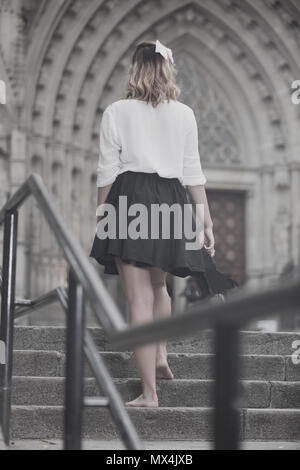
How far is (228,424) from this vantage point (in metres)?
1.65

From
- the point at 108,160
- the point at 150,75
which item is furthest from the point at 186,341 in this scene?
the point at 150,75

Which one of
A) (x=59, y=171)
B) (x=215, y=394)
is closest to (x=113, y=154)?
(x=215, y=394)

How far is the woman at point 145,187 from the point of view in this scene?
370 cm

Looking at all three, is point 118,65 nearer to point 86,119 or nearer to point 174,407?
point 86,119

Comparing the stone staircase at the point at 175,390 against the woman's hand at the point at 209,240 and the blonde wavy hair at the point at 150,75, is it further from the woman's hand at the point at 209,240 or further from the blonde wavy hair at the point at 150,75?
the blonde wavy hair at the point at 150,75

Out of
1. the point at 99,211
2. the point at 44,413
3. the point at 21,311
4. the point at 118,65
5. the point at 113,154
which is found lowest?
the point at 44,413

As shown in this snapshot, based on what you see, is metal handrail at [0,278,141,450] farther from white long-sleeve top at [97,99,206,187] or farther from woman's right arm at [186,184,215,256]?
woman's right arm at [186,184,215,256]

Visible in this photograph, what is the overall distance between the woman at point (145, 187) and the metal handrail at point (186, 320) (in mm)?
769

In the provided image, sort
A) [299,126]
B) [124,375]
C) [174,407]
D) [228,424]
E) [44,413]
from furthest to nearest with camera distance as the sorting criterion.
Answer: [299,126]
[124,375]
[174,407]
[44,413]
[228,424]

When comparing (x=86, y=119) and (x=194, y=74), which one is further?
(x=194, y=74)

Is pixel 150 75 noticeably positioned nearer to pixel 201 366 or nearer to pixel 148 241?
pixel 148 241

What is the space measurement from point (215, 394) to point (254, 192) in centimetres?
1252

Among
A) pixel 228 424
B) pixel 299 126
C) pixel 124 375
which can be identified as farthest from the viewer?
pixel 299 126

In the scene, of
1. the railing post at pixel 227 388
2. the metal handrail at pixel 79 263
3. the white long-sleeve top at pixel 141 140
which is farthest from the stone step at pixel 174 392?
the railing post at pixel 227 388
